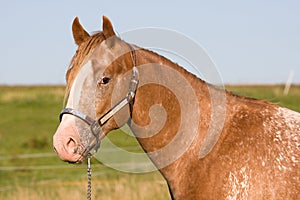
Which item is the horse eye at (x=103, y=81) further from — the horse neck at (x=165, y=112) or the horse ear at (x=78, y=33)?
the horse ear at (x=78, y=33)

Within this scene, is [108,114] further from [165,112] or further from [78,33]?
[78,33]

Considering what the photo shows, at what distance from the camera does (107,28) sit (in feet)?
16.0

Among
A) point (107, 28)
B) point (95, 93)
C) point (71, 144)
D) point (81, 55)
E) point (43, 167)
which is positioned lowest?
point (43, 167)

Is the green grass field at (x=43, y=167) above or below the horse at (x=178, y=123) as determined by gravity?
below

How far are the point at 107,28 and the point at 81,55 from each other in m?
0.30

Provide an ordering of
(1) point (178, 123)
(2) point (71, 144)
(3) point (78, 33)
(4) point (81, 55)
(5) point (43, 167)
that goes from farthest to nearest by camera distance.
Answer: (5) point (43, 167) < (3) point (78, 33) < (1) point (178, 123) < (4) point (81, 55) < (2) point (71, 144)

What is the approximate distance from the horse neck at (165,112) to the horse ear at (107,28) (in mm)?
317

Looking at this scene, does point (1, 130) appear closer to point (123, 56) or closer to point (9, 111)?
point (9, 111)

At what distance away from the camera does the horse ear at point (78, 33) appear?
5149mm

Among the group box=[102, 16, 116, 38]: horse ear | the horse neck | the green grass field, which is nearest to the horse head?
box=[102, 16, 116, 38]: horse ear

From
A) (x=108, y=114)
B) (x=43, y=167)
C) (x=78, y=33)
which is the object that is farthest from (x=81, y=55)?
(x=43, y=167)

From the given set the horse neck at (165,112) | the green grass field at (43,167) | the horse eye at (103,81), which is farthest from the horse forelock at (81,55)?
the green grass field at (43,167)

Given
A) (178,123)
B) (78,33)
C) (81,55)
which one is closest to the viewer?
(81,55)

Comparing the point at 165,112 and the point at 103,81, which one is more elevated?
the point at 103,81
